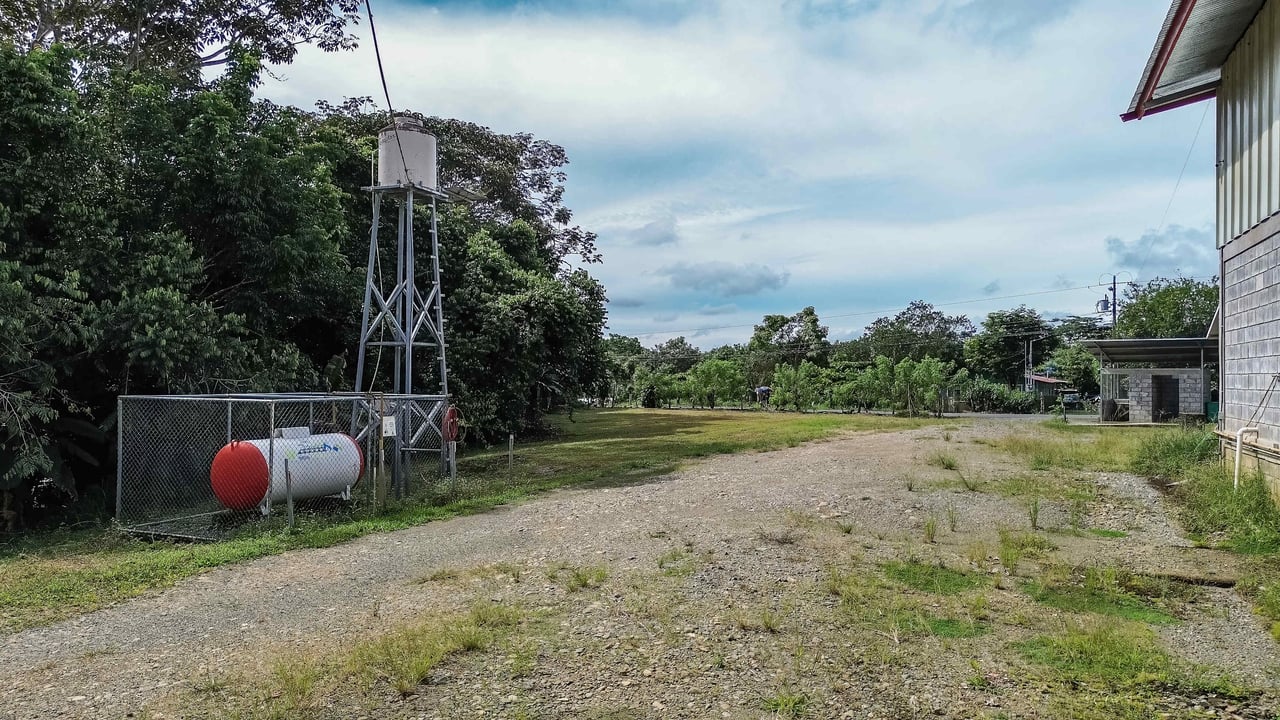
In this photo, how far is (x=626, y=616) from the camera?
578cm

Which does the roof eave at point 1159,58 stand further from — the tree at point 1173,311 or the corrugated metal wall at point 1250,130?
the tree at point 1173,311

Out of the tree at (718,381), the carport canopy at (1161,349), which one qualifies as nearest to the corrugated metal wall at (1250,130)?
the carport canopy at (1161,349)

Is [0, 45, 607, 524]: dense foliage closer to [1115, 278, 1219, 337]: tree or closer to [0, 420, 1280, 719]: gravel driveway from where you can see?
[0, 420, 1280, 719]: gravel driveway

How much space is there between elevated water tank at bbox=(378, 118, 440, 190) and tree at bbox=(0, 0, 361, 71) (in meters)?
5.08

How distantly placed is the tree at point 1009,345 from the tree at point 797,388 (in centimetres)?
1647

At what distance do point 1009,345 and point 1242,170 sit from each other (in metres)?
46.5

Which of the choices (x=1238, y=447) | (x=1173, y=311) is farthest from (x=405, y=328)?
(x=1173, y=311)

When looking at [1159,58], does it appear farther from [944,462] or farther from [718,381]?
[718,381]

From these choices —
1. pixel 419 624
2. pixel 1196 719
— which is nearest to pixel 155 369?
pixel 419 624

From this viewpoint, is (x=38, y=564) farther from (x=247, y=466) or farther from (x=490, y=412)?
(x=490, y=412)

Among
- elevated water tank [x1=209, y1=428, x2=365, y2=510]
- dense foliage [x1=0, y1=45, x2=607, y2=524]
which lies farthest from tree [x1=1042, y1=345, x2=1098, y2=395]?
elevated water tank [x1=209, y1=428, x2=365, y2=510]

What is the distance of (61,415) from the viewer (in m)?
11.2

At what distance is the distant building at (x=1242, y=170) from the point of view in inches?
363

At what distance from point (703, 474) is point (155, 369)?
8.57 m
